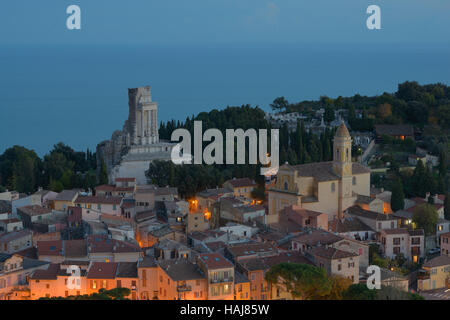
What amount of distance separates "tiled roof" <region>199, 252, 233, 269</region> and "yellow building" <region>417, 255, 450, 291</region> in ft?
22.9

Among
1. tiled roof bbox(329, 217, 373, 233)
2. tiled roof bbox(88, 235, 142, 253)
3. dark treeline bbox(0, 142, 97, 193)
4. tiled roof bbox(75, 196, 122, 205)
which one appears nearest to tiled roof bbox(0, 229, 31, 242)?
tiled roof bbox(88, 235, 142, 253)

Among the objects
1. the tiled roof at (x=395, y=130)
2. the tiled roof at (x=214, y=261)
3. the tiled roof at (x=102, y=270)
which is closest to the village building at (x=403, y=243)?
the tiled roof at (x=214, y=261)

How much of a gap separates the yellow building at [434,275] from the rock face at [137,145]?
51.0ft

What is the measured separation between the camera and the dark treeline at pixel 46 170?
34.7m

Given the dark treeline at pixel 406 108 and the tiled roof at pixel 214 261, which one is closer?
the tiled roof at pixel 214 261

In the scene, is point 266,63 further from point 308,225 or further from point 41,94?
point 308,225

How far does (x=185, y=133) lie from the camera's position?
4316cm

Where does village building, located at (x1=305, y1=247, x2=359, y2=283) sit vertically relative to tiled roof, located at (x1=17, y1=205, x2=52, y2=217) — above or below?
below

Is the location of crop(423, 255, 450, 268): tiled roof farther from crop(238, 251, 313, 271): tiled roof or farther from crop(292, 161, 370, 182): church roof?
crop(292, 161, 370, 182): church roof

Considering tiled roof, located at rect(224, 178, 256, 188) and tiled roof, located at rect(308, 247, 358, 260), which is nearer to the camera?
tiled roof, located at rect(308, 247, 358, 260)

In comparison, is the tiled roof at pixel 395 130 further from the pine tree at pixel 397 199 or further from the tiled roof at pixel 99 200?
the tiled roof at pixel 99 200

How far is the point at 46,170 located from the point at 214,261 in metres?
16.8

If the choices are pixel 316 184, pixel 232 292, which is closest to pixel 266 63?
pixel 316 184

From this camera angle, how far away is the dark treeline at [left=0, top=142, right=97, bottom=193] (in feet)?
114
